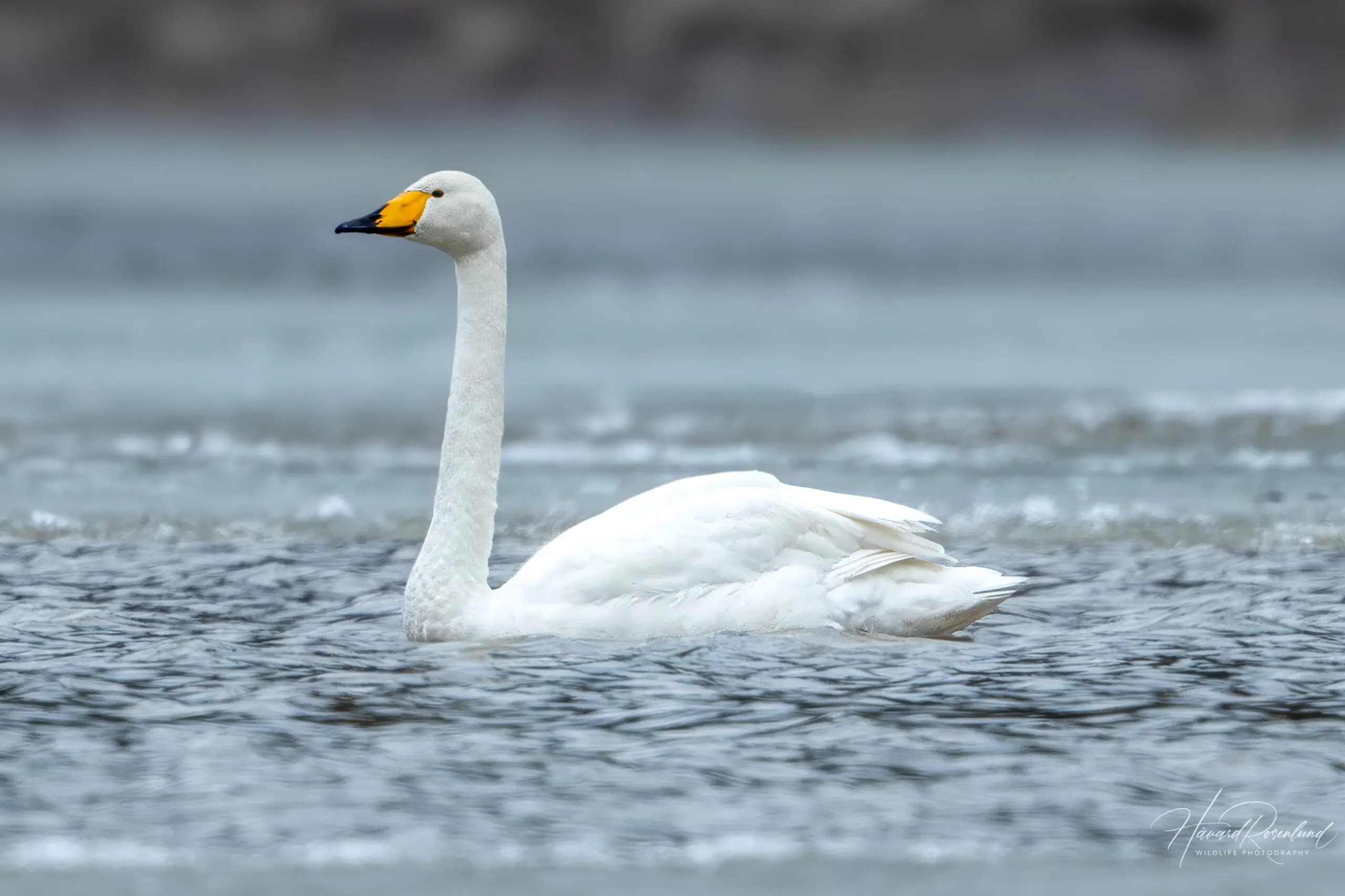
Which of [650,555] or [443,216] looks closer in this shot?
[650,555]

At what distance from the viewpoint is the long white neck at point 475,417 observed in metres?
8.23

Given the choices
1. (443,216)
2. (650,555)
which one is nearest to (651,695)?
(650,555)

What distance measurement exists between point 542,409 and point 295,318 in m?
24.7

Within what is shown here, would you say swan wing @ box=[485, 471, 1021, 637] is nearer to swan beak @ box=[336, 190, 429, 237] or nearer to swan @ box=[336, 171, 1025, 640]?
swan @ box=[336, 171, 1025, 640]

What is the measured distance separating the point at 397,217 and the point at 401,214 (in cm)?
2

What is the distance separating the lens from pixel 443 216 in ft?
26.7

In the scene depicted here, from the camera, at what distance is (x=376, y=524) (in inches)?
470

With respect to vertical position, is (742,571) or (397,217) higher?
(397,217)

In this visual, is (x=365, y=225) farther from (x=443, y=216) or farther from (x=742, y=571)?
(x=742, y=571)

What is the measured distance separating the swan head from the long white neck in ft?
0.30

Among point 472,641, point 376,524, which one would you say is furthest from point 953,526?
point 472,641

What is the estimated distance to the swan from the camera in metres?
7.86

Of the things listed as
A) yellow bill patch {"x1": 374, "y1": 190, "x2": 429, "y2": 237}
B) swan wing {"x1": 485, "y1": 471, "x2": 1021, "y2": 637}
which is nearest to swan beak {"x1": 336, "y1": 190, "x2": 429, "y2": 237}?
yellow bill patch {"x1": 374, "y1": 190, "x2": 429, "y2": 237}

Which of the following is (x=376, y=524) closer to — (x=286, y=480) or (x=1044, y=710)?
(x=286, y=480)
